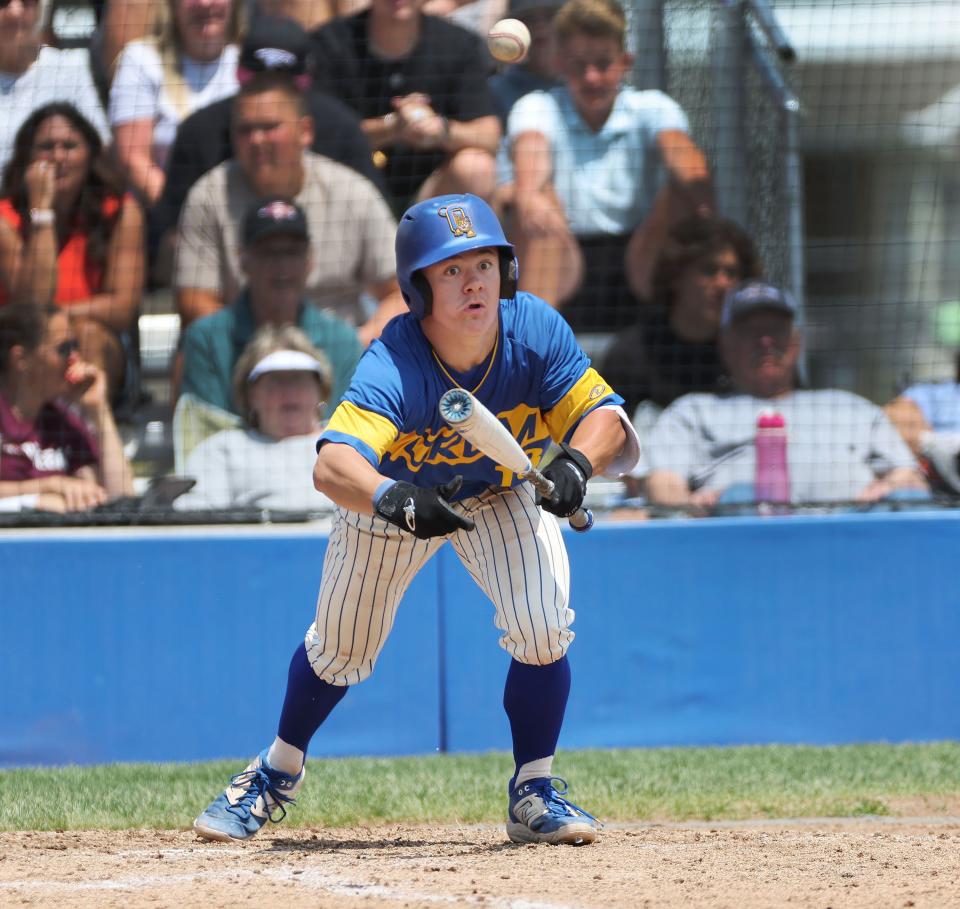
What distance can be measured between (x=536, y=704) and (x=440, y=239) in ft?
4.28

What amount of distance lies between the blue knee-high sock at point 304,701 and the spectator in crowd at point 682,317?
11.0ft

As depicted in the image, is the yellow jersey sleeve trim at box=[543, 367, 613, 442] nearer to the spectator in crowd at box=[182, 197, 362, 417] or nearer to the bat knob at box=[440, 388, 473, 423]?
the bat knob at box=[440, 388, 473, 423]

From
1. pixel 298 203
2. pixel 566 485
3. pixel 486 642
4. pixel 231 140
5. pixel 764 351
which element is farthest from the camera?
pixel 231 140

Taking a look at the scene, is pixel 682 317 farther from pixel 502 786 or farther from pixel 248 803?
pixel 248 803

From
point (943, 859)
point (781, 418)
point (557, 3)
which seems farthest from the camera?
point (557, 3)

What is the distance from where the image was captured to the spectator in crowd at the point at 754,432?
650 cm

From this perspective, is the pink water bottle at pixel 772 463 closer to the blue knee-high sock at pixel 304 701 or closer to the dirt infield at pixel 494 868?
the dirt infield at pixel 494 868

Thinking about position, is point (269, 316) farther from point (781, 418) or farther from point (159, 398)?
point (781, 418)

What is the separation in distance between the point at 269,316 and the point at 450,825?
3.19 metres

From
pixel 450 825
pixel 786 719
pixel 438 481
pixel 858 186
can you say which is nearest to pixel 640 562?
pixel 786 719

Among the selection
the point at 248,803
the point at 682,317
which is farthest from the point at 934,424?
the point at 248,803

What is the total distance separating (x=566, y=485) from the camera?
11.0 ft

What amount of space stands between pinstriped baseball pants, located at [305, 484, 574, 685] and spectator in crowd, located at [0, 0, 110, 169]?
4.40 m

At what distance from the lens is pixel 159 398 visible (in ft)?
23.5
